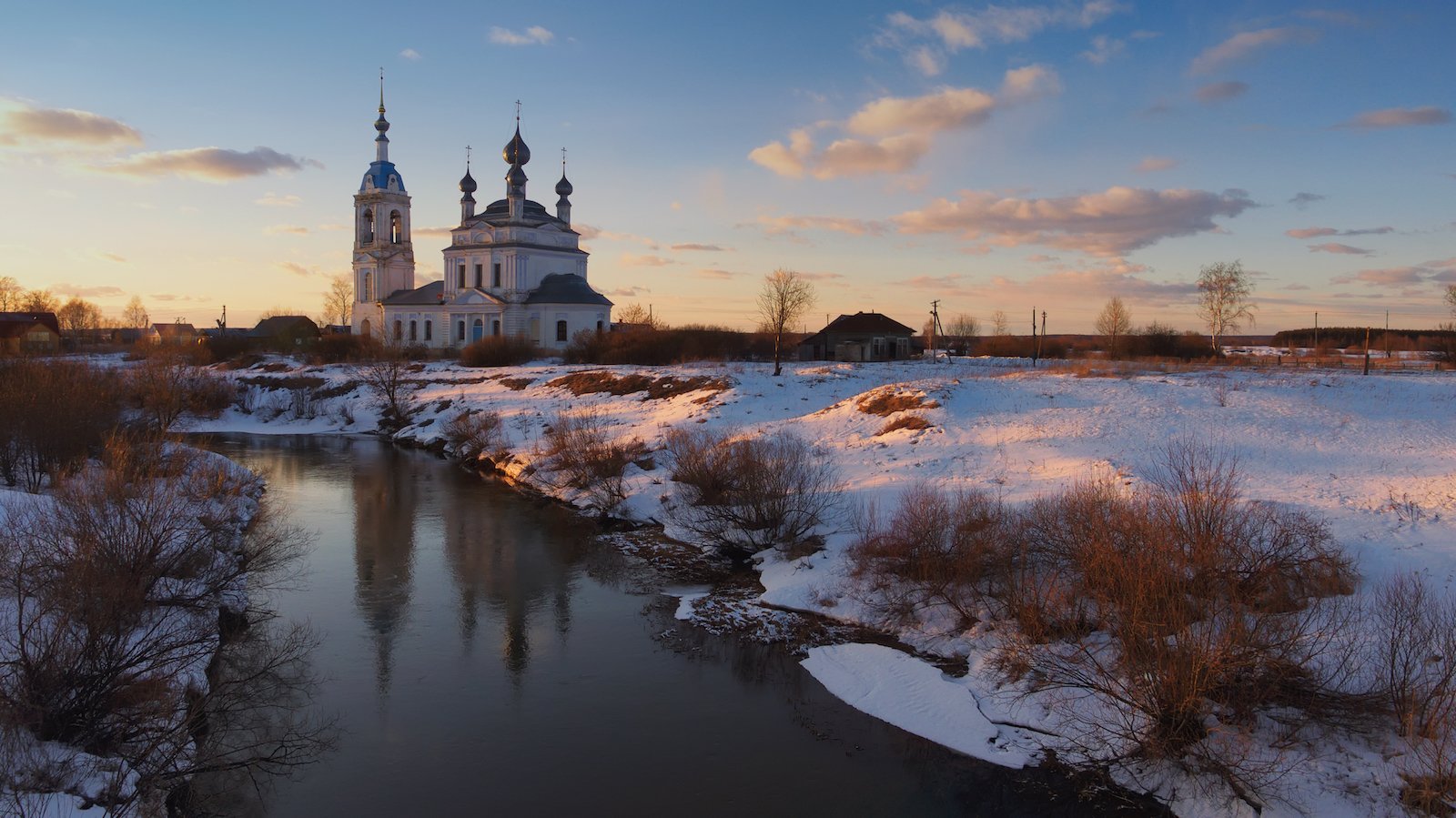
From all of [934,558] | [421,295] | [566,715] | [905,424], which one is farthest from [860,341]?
[566,715]

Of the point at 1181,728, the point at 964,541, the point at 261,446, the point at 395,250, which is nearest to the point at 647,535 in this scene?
the point at 964,541

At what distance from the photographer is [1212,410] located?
2138 centimetres

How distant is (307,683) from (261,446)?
2583 centimetres

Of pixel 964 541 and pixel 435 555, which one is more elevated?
pixel 964 541

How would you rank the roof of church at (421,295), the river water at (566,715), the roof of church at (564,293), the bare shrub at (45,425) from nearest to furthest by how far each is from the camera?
the river water at (566,715)
the bare shrub at (45,425)
the roof of church at (564,293)
the roof of church at (421,295)

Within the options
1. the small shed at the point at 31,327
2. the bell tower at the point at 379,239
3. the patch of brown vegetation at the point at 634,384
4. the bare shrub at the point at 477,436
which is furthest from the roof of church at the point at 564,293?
the small shed at the point at 31,327

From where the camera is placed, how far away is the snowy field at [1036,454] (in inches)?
391

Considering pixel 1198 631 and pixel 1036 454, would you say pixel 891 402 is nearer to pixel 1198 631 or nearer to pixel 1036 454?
pixel 1036 454

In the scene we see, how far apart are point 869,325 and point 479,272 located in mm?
27780

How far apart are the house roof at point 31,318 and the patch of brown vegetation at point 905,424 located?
73.4 m

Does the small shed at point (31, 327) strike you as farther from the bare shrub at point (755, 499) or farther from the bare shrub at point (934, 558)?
the bare shrub at point (934, 558)

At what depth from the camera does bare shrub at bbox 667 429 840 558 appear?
16.5 metres

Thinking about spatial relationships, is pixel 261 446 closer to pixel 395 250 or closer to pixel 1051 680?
pixel 1051 680

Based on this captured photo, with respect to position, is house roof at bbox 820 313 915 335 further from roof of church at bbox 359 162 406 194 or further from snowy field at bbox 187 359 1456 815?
roof of church at bbox 359 162 406 194
